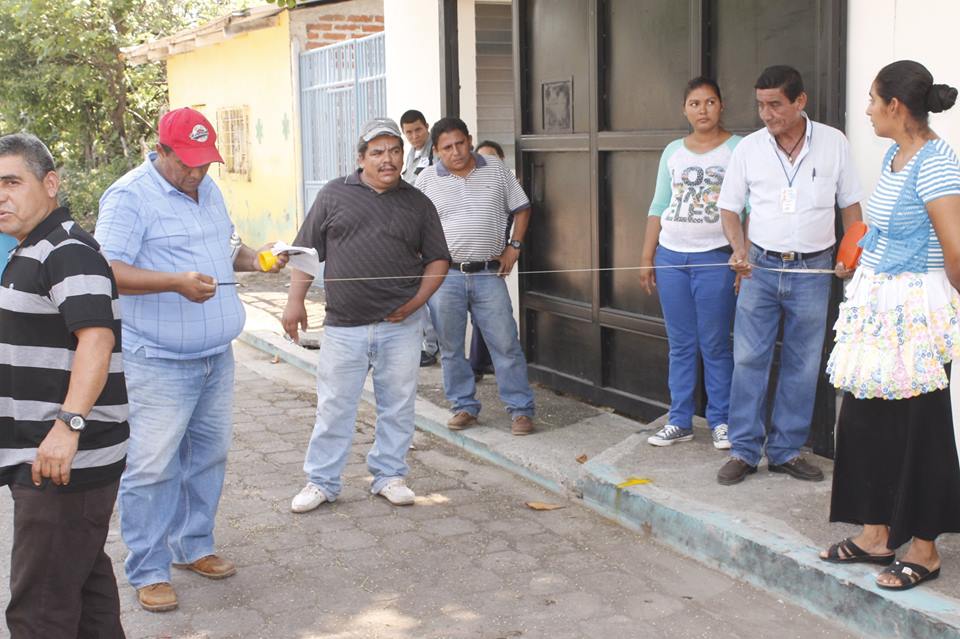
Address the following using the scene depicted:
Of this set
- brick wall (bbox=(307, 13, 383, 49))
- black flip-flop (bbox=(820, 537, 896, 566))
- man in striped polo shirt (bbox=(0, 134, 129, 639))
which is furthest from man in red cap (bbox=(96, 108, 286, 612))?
brick wall (bbox=(307, 13, 383, 49))

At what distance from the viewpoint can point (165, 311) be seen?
15.1 feet

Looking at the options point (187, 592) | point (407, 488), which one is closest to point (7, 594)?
point (187, 592)

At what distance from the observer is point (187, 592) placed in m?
4.82

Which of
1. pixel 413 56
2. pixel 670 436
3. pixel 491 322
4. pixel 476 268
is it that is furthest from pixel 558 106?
pixel 670 436

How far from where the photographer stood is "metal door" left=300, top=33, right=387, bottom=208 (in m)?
12.2

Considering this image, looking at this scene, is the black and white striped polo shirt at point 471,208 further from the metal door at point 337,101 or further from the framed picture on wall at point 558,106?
the metal door at point 337,101

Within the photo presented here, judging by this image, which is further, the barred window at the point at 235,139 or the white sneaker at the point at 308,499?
the barred window at the point at 235,139

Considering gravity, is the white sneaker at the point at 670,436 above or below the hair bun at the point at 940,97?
below

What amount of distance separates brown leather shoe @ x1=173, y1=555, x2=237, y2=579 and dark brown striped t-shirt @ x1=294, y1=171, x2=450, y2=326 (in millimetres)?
1426

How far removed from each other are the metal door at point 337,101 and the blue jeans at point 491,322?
5.21 meters

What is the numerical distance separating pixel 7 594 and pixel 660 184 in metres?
3.78

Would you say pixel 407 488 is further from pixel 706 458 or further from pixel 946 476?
pixel 946 476

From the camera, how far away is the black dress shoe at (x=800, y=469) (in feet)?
18.0

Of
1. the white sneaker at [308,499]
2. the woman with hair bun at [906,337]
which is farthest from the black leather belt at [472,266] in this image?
the woman with hair bun at [906,337]
